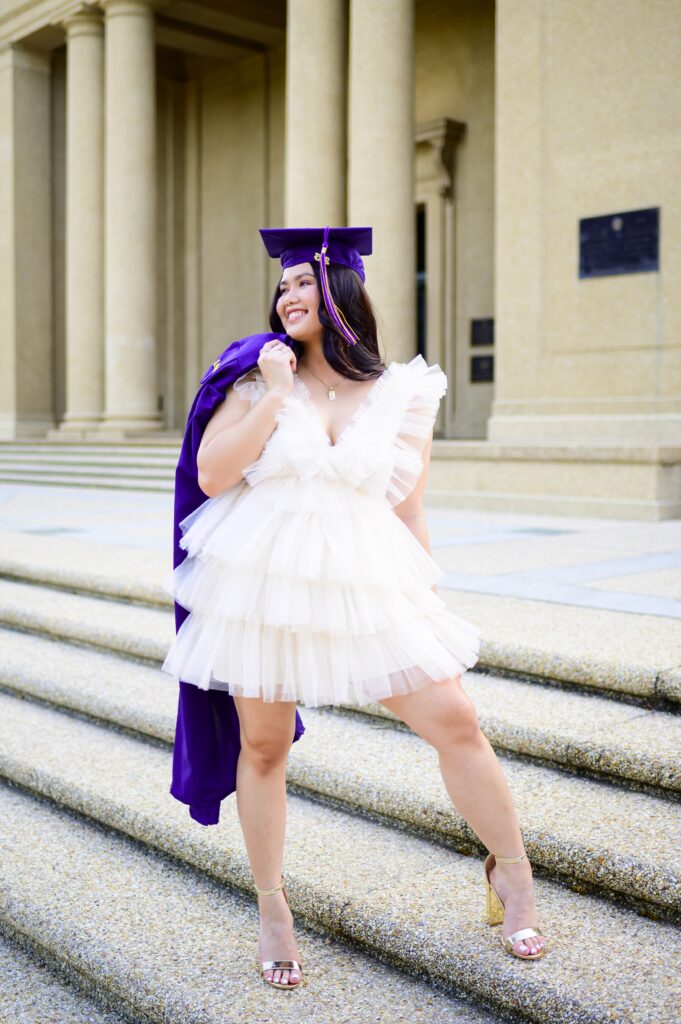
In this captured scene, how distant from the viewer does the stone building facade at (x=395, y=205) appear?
1073cm

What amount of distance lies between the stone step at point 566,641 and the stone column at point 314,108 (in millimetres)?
9293

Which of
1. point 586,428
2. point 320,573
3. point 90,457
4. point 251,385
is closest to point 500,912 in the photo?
point 320,573

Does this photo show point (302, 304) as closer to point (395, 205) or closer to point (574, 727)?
point (574, 727)

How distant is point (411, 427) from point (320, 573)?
1.52 feet

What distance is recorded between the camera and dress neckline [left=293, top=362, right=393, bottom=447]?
249cm

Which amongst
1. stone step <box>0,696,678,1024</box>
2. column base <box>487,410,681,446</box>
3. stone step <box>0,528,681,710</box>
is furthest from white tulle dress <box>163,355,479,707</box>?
column base <box>487,410,681,446</box>

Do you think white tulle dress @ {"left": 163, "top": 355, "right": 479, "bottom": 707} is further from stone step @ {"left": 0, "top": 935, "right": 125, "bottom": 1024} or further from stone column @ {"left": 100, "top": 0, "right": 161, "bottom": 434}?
stone column @ {"left": 100, "top": 0, "right": 161, "bottom": 434}

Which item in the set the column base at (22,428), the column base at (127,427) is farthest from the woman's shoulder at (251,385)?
the column base at (22,428)

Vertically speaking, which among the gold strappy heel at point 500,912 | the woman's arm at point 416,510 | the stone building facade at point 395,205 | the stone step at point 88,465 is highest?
the stone building facade at point 395,205

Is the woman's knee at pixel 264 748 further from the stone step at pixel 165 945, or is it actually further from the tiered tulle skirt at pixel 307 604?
the stone step at pixel 165 945

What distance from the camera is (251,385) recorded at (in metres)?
2.50

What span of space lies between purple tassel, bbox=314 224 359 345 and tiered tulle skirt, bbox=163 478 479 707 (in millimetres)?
368

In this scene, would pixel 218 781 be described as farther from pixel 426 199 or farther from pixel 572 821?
pixel 426 199

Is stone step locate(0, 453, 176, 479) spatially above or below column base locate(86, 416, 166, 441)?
below
